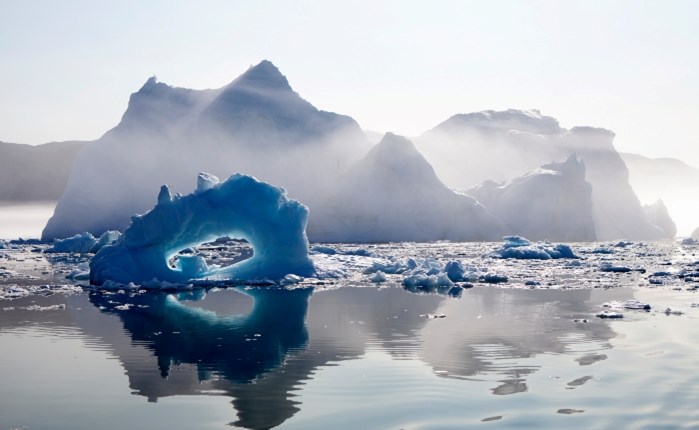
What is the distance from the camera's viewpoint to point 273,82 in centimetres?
4638

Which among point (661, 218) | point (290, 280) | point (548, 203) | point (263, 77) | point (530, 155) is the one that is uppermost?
point (263, 77)

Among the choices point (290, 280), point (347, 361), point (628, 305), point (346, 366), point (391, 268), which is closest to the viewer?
point (346, 366)

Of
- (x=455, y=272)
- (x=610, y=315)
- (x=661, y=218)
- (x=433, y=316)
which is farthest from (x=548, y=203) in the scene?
(x=433, y=316)

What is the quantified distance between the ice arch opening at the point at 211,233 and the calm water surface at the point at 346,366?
3.50 m

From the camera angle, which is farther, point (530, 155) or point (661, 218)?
point (530, 155)

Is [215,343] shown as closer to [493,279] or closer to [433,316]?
[433,316]

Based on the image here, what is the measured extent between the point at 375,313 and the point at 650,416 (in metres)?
6.19

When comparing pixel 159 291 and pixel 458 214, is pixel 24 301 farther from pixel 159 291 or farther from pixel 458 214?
pixel 458 214

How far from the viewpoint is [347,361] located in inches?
289

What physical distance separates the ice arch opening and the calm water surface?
3.50 m

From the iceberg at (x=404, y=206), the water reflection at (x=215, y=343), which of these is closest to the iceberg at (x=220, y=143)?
the iceberg at (x=404, y=206)

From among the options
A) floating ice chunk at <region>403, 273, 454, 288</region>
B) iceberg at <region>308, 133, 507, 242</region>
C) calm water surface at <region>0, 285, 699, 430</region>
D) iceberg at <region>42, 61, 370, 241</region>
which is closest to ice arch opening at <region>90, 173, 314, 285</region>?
floating ice chunk at <region>403, 273, 454, 288</region>

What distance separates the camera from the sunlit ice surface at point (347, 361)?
534 cm

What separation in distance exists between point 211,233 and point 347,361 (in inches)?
409
